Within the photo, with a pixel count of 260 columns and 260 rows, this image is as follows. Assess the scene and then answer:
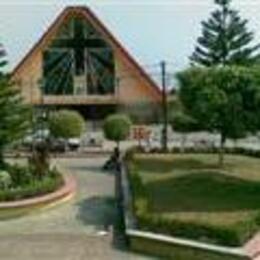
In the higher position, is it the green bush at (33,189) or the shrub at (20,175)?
the shrub at (20,175)

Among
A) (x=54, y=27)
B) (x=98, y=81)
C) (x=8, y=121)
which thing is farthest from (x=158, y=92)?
(x=8, y=121)

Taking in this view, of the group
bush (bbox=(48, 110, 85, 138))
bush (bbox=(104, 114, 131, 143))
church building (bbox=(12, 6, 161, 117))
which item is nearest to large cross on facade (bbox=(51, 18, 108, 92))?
church building (bbox=(12, 6, 161, 117))

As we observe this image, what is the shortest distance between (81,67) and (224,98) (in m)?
47.5

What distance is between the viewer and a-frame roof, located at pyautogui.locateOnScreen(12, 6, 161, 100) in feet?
241

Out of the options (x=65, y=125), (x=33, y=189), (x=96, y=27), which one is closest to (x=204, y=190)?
(x=33, y=189)

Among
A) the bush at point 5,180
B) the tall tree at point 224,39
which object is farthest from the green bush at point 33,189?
the tall tree at point 224,39

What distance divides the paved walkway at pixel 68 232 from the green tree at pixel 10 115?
8.20 feet

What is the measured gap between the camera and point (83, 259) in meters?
16.9

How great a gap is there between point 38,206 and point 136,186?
2.47 meters

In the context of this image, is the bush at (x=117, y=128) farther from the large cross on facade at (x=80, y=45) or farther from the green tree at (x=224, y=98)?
the large cross on facade at (x=80, y=45)

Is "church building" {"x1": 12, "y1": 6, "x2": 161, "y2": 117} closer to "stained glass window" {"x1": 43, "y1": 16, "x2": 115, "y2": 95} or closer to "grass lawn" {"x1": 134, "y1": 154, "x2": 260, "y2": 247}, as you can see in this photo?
"stained glass window" {"x1": 43, "y1": 16, "x2": 115, "y2": 95}

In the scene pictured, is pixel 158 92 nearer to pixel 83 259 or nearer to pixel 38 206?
pixel 38 206

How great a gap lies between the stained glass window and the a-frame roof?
504 mm

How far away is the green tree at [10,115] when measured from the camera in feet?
87.1
